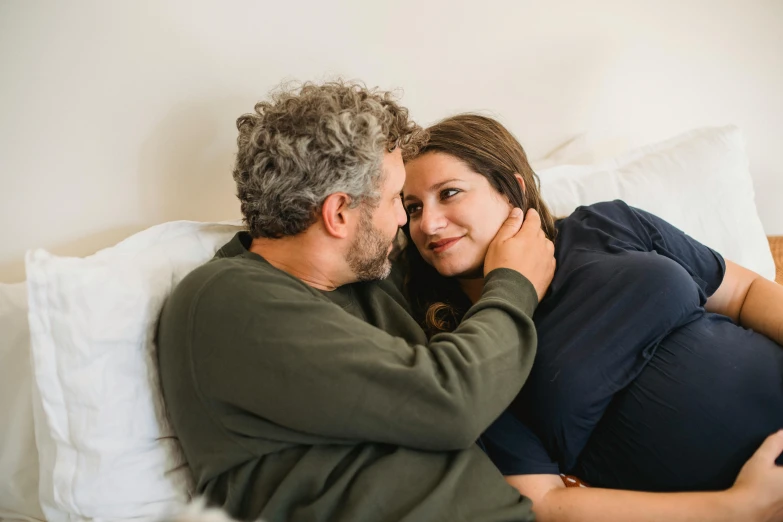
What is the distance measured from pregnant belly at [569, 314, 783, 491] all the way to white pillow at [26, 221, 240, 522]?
0.77 metres

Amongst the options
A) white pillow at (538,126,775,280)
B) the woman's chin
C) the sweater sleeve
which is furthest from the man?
white pillow at (538,126,775,280)

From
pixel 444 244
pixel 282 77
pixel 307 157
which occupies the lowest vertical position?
pixel 444 244

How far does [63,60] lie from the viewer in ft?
3.72

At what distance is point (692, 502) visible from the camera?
96 cm

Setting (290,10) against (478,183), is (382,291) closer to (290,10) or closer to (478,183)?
(478,183)

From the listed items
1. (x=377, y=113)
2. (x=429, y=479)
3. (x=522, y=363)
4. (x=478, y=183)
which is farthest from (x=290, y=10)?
(x=429, y=479)

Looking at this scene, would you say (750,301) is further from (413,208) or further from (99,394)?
(99,394)

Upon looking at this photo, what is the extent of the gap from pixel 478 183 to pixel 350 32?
0.56 m

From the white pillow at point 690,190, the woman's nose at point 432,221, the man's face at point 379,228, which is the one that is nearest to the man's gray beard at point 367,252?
the man's face at point 379,228

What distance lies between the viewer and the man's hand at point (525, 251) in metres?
1.16

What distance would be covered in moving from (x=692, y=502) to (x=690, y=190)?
924mm

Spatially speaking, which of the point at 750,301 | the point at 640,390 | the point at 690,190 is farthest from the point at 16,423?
the point at 690,190

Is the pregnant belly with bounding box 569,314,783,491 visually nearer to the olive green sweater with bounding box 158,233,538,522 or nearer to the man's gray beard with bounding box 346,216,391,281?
the olive green sweater with bounding box 158,233,538,522

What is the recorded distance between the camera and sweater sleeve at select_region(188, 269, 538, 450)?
862 mm
